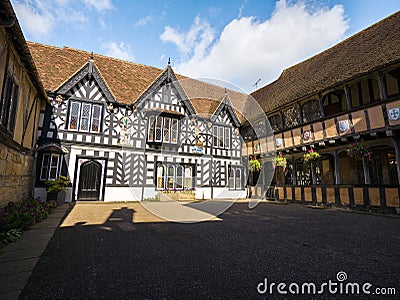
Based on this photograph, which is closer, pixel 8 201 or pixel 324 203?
pixel 8 201

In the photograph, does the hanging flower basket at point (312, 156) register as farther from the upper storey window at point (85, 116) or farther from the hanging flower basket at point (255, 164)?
the upper storey window at point (85, 116)

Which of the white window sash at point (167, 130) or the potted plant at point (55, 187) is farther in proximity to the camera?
the white window sash at point (167, 130)

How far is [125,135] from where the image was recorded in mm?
11023

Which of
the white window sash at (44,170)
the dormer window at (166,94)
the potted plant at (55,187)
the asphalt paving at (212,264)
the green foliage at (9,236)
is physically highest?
the dormer window at (166,94)

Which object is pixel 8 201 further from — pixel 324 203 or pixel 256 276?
pixel 324 203

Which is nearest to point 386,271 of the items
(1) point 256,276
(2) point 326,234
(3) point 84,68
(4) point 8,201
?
(1) point 256,276

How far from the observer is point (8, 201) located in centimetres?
556

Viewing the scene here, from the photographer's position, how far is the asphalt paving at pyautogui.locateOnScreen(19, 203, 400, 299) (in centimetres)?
213

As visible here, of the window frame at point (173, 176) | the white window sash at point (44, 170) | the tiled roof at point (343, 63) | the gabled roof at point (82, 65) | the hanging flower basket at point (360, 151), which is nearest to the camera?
the hanging flower basket at point (360, 151)

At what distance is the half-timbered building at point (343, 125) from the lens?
7.85 metres

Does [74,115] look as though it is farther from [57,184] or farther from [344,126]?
[344,126]

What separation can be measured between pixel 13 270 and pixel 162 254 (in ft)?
5.74

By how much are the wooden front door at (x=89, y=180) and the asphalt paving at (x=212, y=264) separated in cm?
591

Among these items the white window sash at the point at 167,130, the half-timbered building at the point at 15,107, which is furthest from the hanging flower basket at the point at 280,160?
the half-timbered building at the point at 15,107
